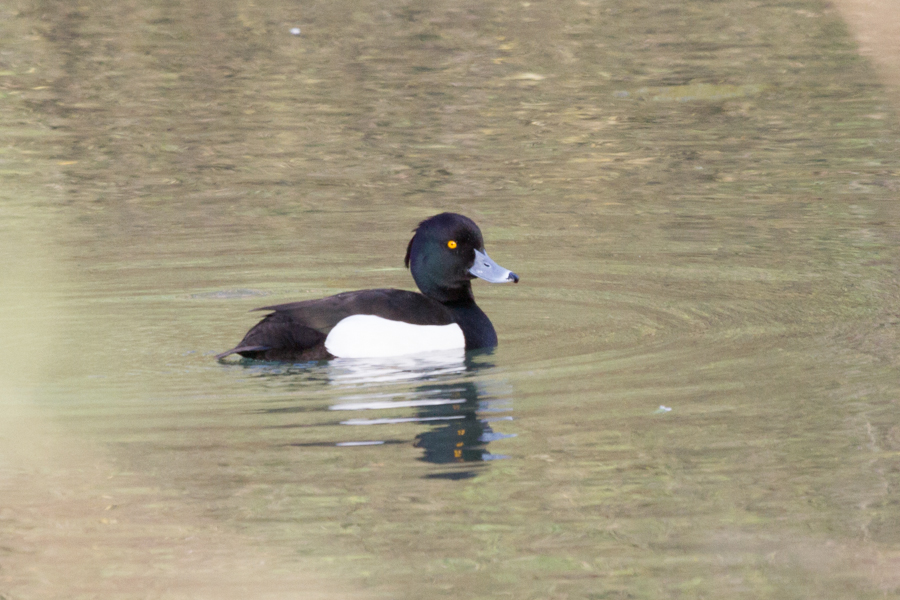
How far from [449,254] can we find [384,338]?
861mm

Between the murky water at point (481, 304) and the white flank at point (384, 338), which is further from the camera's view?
the white flank at point (384, 338)

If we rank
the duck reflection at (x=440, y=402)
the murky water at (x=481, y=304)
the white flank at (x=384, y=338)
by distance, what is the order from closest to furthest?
the murky water at (x=481, y=304)
the duck reflection at (x=440, y=402)
the white flank at (x=384, y=338)

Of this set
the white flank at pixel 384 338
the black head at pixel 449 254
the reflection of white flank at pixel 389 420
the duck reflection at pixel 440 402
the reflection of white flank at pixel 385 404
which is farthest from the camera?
the black head at pixel 449 254

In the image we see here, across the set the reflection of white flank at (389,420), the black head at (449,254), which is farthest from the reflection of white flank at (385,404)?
the black head at (449,254)

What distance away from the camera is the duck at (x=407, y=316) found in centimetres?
802

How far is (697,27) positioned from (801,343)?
1429 cm

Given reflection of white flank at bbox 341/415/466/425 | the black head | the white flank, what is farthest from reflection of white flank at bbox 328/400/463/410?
the black head

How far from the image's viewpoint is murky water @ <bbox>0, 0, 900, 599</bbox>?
5.34m

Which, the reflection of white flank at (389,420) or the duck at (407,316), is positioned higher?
the reflection of white flank at (389,420)

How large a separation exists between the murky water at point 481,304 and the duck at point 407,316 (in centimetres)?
15

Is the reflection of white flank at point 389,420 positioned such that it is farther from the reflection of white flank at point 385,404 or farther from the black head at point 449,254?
the black head at point 449,254

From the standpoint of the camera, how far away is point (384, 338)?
26.5ft

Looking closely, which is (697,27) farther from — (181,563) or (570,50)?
(181,563)

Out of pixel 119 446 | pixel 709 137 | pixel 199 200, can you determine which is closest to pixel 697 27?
pixel 709 137
